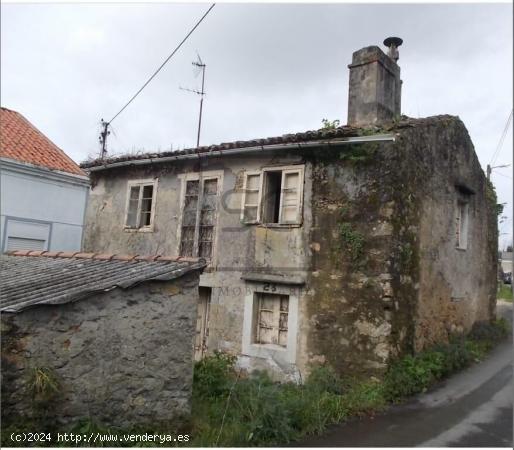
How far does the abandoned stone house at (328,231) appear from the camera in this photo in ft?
26.4

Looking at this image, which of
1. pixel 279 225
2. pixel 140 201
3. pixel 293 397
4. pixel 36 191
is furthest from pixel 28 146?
pixel 293 397

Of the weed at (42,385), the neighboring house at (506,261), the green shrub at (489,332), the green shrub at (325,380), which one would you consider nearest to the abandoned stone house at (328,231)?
the green shrub at (325,380)

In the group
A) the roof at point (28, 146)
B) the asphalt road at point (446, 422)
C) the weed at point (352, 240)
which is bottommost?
the asphalt road at point (446, 422)

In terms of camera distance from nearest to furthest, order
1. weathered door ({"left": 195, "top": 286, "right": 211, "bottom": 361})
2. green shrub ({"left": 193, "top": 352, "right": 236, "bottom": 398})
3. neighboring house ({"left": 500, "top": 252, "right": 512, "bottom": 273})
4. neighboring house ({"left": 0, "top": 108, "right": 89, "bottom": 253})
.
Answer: green shrub ({"left": 193, "top": 352, "right": 236, "bottom": 398}) → weathered door ({"left": 195, "top": 286, "right": 211, "bottom": 361}) → neighboring house ({"left": 0, "top": 108, "right": 89, "bottom": 253}) → neighboring house ({"left": 500, "top": 252, "right": 512, "bottom": 273})

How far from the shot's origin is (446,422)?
6500 mm

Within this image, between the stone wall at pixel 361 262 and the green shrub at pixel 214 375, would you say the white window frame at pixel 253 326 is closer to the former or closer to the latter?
the stone wall at pixel 361 262

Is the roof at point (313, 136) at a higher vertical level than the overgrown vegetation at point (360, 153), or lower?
higher

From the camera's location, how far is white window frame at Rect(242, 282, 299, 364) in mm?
8531

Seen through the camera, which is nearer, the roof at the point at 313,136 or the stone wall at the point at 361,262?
the stone wall at the point at 361,262

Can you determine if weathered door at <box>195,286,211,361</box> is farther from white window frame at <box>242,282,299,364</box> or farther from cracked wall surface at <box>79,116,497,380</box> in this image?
white window frame at <box>242,282,299,364</box>

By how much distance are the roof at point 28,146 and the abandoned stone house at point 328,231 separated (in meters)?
3.83

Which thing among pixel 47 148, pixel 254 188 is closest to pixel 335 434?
pixel 254 188

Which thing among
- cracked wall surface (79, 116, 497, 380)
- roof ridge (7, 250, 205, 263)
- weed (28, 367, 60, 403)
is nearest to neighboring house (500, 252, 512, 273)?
cracked wall surface (79, 116, 497, 380)

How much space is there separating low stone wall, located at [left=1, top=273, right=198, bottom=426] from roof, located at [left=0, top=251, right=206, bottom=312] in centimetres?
13
